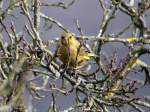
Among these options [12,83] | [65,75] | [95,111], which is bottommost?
[95,111]

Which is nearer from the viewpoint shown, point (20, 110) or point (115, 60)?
point (20, 110)

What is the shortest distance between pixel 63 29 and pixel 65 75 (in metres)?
2.22

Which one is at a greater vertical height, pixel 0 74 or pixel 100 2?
pixel 100 2

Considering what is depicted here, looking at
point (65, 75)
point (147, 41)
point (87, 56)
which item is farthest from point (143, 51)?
point (65, 75)

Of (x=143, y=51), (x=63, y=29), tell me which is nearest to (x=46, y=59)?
(x=143, y=51)

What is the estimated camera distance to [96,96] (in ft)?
20.1

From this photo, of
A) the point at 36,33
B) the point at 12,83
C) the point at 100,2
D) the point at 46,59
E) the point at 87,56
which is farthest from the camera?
the point at 100,2

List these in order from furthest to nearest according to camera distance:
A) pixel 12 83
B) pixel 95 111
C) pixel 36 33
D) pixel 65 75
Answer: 1. pixel 95 111
2. pixel 65 75
3. pixel 36 33
4. pixel 12 83

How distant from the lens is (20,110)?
541 cm

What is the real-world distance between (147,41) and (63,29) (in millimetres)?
1879

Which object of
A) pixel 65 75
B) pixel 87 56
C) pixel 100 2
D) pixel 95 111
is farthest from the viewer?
pixel 100 2

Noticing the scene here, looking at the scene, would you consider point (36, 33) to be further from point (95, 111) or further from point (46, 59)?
point (95, 111)

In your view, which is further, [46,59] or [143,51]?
[143,51]

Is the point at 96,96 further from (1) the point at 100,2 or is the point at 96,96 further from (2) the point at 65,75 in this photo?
(1) the point at 100,2
